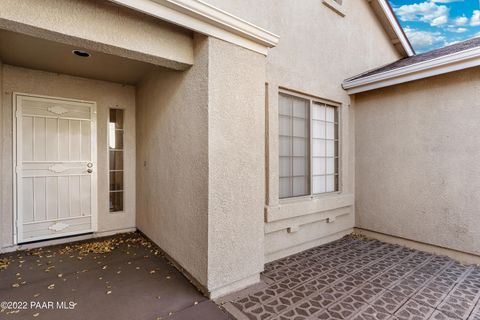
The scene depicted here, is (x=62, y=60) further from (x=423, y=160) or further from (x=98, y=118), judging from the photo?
(x=423, y=160)

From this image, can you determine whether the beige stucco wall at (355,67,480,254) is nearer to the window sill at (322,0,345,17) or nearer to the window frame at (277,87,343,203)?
the window frame at (277,87,343,203)

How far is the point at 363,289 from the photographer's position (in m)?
3.11

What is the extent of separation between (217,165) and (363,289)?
2539 millimetres

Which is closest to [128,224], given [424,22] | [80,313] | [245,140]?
[80,313]

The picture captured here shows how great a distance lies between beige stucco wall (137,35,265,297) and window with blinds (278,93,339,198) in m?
1.15

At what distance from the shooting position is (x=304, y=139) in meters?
4.68

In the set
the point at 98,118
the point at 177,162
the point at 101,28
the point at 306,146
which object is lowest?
the point at 177,162

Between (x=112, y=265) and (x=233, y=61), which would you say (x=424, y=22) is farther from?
(x=112, y=265)

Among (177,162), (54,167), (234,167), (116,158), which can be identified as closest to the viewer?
(234,167)

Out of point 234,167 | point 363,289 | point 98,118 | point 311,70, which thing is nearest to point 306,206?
point 363,289

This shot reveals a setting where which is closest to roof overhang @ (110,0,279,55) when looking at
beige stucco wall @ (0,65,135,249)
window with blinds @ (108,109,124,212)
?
beige stucco wall @ (0,65,135,249)

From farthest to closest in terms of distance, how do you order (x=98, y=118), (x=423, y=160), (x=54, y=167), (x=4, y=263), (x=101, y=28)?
1. (x=98, y=118)
2. (x=54, y=167)
3. (x=423, y=160)
4. (x=4, y=263)
5. (x=101, y=28)

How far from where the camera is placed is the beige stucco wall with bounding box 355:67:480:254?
402cm

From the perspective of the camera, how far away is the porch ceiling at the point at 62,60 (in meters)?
3.37
